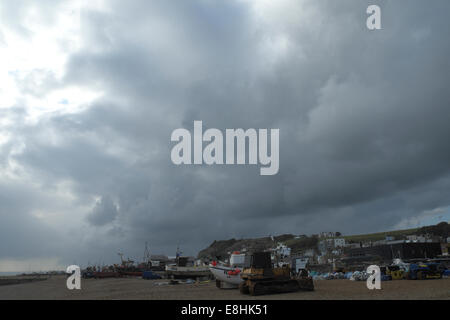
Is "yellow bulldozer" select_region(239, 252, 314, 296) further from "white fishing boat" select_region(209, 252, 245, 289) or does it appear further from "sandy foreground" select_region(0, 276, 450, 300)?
"white fishing boat" select_region(209, 252, 245, 289)

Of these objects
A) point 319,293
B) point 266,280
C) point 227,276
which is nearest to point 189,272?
point 227,276

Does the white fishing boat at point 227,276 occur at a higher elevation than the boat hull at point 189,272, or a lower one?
higher

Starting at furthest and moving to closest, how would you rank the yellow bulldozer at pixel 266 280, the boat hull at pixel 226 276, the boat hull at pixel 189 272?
1. the boat hull at pixel 189 272
2. the boat hull at pixel 226 276
3. the yellow bulldozer at pixel 266 280

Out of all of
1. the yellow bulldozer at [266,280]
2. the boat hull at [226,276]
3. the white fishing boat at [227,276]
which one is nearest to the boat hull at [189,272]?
the white fishing boat at [227,276]

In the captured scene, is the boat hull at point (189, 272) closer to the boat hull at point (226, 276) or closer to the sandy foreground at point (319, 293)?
the sandy foreground at point (319, 293)

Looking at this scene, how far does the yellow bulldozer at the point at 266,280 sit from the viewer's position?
2812 cm

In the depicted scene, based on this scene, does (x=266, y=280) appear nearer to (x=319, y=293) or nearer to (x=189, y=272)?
(x=319, y=293)

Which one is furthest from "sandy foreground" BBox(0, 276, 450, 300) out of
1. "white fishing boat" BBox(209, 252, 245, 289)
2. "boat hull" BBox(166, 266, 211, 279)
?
"boat hull" BBox(166, 266, 211, 279)

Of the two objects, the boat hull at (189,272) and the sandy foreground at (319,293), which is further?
the boat hull at (189,272)

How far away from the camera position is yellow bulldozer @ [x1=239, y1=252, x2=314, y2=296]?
28.1 m
